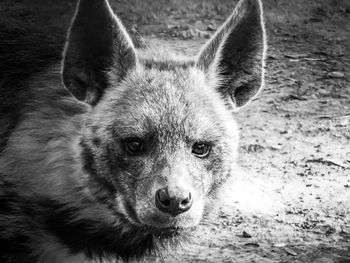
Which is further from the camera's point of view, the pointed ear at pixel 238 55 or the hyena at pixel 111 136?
the pointed ear at pixel 238 55

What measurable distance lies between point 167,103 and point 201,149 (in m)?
0.28

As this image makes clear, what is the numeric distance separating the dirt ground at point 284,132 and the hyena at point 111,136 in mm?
511

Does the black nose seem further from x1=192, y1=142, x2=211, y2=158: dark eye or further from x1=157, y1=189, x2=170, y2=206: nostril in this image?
x1=192, y1=142, x2=211, y2=158: dark eye

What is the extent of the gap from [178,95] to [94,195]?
0.67 meters

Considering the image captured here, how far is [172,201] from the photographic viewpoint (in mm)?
3354

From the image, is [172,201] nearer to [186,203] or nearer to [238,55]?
[186,203]

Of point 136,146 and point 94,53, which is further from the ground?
point 94,53

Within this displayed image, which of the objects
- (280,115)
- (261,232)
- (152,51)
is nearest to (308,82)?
(280,115)

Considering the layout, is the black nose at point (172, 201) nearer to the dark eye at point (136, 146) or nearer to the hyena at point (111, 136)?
the hyena at point (111, 136)

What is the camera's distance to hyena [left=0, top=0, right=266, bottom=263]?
11.8ft

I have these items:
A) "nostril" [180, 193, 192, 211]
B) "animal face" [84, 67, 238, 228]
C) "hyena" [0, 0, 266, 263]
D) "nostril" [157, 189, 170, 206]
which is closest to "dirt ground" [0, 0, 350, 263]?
"animal face" [84, 67, 238, 228]

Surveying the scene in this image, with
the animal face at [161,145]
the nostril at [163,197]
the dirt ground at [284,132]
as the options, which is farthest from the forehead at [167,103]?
the dirt ground at [284,132]

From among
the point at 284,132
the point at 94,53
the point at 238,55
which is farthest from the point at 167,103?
the point at 284,132

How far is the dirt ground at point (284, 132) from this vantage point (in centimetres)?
472
